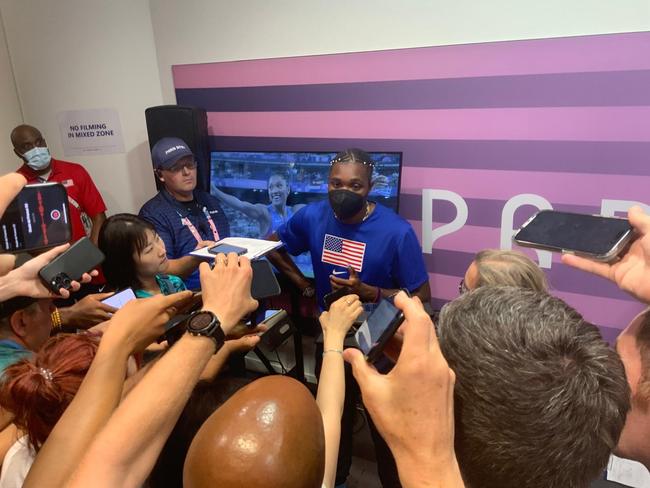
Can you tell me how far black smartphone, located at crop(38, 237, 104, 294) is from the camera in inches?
51.6

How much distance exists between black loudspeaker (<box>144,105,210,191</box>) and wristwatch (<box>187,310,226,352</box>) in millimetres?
2184

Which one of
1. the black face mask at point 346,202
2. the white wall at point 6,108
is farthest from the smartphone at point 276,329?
the white wall at point 6,108

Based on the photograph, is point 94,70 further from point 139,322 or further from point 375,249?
point 139,322

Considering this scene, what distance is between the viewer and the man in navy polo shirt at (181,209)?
2.46 m

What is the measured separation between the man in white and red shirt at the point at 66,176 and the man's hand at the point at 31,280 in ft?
5.44

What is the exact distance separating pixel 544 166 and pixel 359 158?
93 cm

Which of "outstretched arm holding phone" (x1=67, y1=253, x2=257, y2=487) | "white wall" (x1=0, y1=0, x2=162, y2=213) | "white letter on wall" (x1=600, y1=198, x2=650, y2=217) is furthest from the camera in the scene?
"white wall" (x1=0, y1=0, x2=162, y2=213)

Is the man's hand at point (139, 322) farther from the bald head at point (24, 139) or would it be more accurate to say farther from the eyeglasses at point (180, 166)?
the bald head at point (24, 139)

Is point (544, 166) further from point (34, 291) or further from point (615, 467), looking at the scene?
point (34, 291)

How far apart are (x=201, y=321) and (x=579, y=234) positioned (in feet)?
2.76

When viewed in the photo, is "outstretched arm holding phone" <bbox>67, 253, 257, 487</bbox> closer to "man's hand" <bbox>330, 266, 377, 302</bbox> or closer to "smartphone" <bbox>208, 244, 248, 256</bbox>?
"smartphone" <bbox>208, 244, 248, 256</bbox>

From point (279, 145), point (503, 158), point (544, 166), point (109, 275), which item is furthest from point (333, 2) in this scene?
point (109, 275)

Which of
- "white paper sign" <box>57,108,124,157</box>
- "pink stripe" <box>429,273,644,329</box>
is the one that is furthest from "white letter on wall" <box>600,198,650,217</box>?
"white paper sign" <box>57,108,124,157</box>

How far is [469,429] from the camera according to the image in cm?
69
